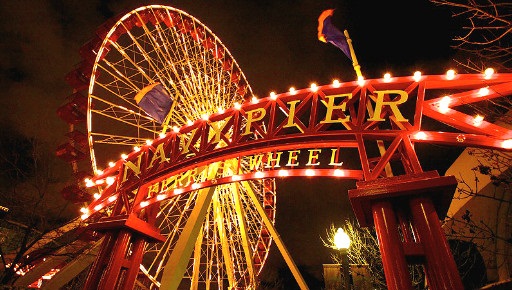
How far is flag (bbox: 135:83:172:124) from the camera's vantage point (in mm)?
10070

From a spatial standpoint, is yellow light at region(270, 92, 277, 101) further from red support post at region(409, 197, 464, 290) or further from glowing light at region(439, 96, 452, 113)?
red support post at region(409, 197, 464, 290)

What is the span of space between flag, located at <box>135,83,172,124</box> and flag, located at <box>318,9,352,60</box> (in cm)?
500

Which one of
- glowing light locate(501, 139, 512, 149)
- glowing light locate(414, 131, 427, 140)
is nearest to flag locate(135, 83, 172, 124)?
glowing light locate(414, 131, 427, 140)

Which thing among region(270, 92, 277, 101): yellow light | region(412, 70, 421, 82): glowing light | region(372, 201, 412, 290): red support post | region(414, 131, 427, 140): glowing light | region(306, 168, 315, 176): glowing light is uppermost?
region(270, 92, 277, 101): yellow light

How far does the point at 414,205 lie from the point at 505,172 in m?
8.57

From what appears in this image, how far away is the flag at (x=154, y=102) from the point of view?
33.0 feet

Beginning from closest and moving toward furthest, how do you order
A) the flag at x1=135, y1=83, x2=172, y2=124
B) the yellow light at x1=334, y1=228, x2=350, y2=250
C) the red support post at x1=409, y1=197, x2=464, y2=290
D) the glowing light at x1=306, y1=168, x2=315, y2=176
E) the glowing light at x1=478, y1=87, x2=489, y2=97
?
the red support post at x1=409, y1=197, x2=464, y2=290, the glowing light at x1=478, y1=87, x2=489, y2=97, the yellow light at x1=334, y1=228, x2=350, y2=250, the glowing light at x1=306, y1=168, x2=315, y2=176, the flag at x1=135, y1=83, x2=172, y2=124

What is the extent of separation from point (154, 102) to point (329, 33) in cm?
542

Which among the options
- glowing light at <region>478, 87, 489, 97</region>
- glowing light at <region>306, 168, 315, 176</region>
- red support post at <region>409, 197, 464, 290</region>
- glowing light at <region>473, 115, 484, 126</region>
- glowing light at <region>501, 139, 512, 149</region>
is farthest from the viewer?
glowing light at <region>306, 168, 315, 176</region>

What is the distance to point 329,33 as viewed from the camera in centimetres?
873

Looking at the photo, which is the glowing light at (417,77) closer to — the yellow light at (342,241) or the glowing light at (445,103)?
the glowing light at (445,103)

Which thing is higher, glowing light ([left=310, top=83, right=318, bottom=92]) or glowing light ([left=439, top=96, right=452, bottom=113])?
glowing light ([left=310, top=83, right=318, bottom=92])

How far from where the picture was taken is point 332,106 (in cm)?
695

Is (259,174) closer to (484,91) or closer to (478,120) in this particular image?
(478,120)
